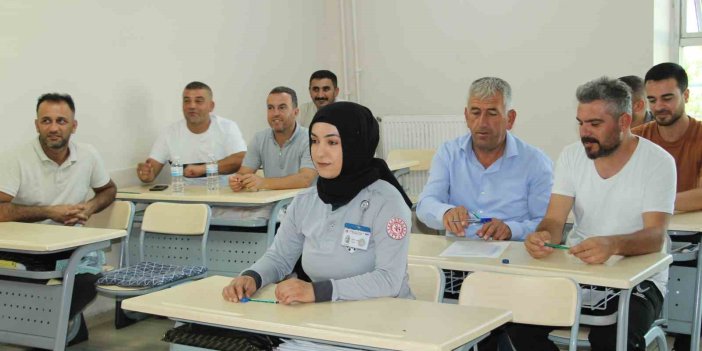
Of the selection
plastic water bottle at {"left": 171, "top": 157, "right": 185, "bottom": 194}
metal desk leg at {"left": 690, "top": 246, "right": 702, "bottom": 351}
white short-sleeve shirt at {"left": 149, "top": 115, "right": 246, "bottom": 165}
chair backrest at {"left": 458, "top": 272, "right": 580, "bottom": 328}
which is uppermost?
white short-sleeve shirt at {"left": 149, "top": 115, "right": 246, "bottom": 165}

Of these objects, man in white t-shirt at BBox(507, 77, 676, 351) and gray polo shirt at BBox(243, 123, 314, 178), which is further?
gray polo shirt at BBox(243, 123, 314, 178)

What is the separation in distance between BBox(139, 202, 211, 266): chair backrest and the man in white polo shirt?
1.32 ft

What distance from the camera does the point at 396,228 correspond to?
256cm

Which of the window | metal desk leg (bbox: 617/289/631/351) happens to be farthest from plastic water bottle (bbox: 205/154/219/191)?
the window

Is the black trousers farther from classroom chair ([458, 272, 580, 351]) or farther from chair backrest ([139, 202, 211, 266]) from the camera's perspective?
chair backrest ([139, 202, 211, 266])

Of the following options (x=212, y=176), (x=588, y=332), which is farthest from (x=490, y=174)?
(x=212, y=176)

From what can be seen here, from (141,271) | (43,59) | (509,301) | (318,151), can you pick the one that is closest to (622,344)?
(509,301)

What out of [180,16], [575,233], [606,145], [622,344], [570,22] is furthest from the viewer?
[570,22]

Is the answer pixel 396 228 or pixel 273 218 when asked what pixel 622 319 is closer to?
pixel 396 228

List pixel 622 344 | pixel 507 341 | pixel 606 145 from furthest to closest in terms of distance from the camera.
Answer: pixel 606 145 < pixel 622 344 < pixel 507 341

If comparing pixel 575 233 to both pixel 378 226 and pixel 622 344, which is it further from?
pixel 378 226

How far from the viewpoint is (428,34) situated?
7.48 metres

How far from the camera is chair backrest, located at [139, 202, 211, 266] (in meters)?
4.42

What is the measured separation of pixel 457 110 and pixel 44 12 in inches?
145
